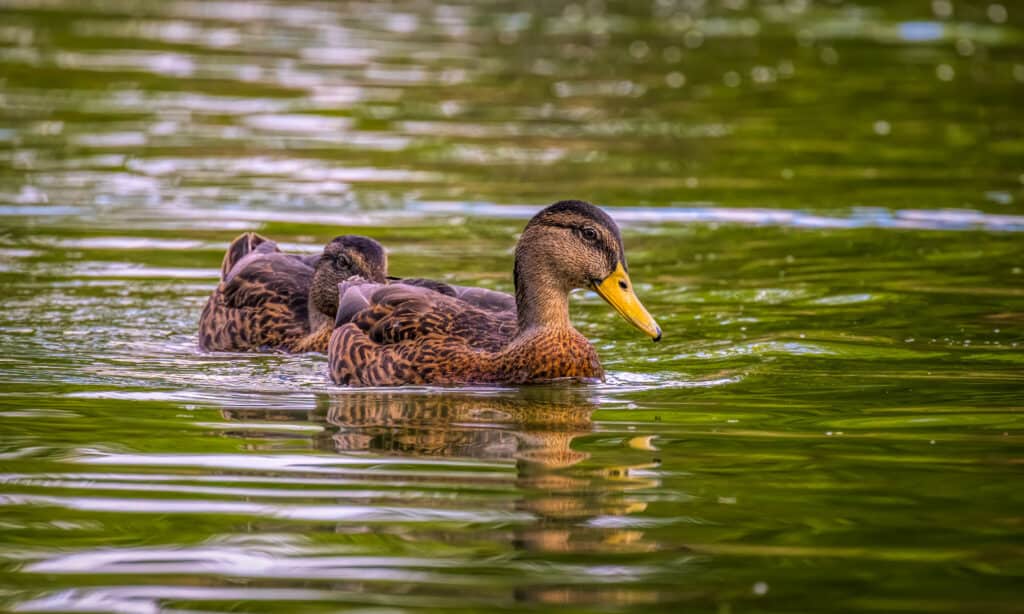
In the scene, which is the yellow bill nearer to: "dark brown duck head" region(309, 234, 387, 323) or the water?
the water

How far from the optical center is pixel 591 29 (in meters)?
33.0

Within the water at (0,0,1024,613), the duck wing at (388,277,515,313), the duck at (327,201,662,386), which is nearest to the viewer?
the water at (0,0,1024,613)

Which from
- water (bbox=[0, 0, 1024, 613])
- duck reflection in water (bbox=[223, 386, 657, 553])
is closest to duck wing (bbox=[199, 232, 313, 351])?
water (bbox=[0, 0, 1024, 613])

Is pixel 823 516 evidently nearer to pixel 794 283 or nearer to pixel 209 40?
pixel 794 283

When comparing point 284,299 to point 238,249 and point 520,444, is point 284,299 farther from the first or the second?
point 520,444

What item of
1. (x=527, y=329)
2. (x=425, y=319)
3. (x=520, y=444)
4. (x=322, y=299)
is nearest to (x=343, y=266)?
(x=322, y=299)

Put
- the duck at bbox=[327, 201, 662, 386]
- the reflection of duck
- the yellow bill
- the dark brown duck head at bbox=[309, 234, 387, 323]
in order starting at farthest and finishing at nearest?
1. the dark brown duck head at bbox=[309, 234, 387, 323]
2. the duck at bbox=[327, 201, 662, 386]
3. the yellow bill
4. the reflection of duck

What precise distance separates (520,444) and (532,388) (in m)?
1.49

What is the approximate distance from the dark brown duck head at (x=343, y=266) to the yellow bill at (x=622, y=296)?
209cm

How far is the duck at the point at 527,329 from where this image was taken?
34.4ft

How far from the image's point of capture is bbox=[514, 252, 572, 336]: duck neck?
420 inches

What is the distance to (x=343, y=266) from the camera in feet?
40.1

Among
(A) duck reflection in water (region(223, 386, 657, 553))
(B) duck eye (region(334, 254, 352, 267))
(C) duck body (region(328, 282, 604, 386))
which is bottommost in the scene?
(A) duck reflection in water (region(223, 386, 657, 553))

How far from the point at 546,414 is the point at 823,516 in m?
2.47
